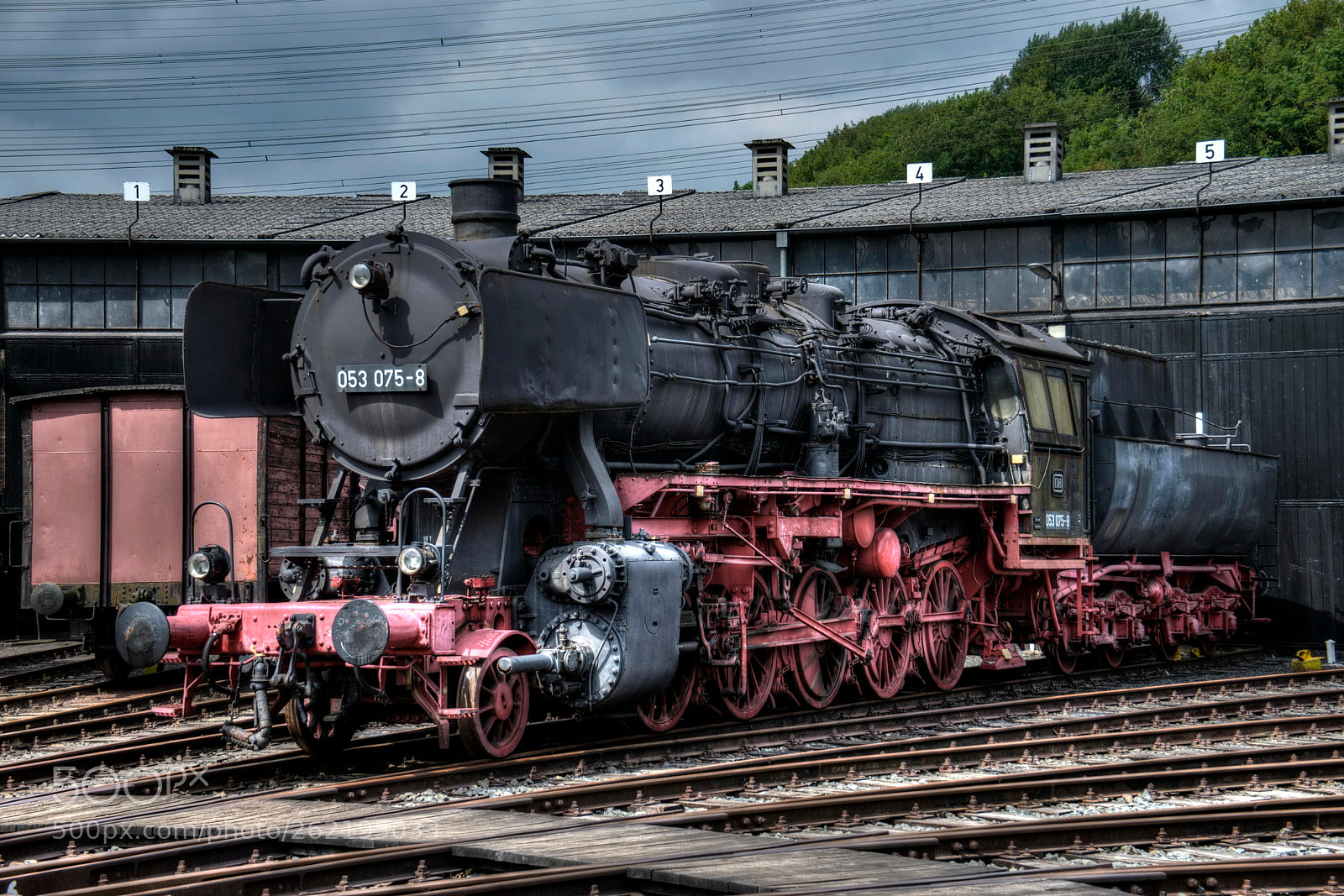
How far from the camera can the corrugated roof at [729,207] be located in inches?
867

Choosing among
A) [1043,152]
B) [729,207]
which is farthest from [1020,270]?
[729,207]

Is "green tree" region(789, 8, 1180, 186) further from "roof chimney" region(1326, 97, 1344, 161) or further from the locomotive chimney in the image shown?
the locomotive chimney

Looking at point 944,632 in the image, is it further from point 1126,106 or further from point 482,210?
point 1126,106

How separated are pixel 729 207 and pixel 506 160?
196 inches

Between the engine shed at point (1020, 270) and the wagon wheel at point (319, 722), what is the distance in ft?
33.6

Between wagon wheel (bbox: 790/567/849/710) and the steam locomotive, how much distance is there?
42 millimetres

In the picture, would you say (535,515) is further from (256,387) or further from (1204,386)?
(1204,386)

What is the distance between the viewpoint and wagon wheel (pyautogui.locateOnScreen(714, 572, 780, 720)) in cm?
1048

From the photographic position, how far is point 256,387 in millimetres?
9914

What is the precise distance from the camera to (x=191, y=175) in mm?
28406

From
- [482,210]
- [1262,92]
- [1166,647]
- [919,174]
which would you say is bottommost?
[1166,647]

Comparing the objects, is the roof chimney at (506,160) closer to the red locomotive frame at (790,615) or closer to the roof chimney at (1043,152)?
the roof chimney at (1043,152)

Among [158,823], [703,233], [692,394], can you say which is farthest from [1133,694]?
[703,233]

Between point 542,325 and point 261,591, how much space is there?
3.10 m
